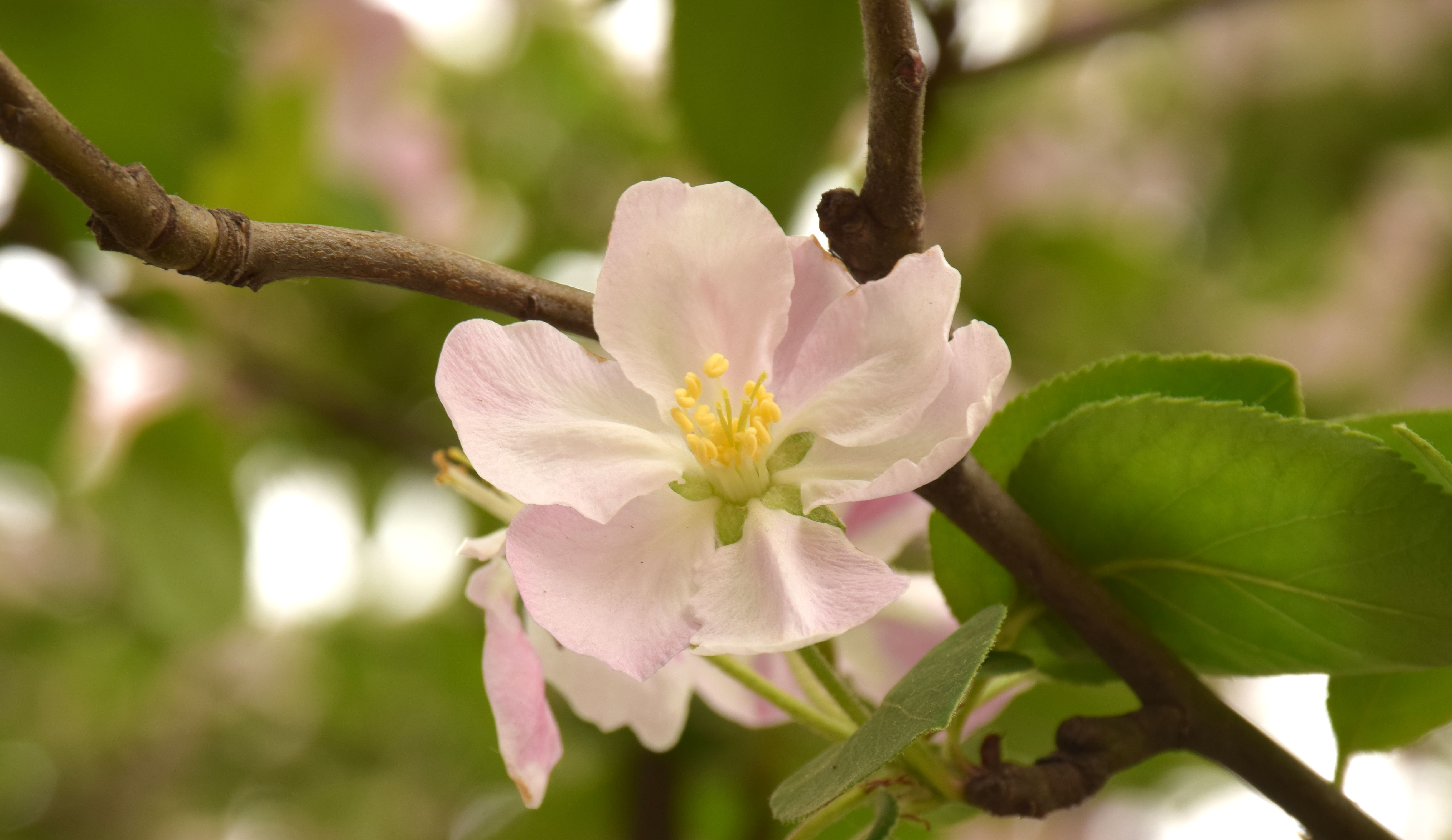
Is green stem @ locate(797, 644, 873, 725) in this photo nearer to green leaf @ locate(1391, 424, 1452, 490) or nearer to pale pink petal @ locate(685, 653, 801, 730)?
pale pink petal @ locate(685, 653, 801, 730)

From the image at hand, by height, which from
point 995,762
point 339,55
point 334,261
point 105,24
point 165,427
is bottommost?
point 995,762

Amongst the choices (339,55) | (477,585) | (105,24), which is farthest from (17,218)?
(477,585)

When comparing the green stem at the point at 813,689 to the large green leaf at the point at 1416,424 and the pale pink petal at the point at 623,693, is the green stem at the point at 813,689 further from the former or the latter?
the large green leaf at the point at 1416,424

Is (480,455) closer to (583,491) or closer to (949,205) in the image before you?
(583,491)

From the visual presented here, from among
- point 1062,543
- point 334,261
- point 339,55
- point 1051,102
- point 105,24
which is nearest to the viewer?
point 334,261

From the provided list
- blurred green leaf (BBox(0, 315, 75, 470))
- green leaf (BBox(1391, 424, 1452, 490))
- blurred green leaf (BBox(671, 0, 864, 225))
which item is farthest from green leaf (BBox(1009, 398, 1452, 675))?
blurred green leaf (BBox(0, 315, 75, 470))

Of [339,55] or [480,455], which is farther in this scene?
[339,55]

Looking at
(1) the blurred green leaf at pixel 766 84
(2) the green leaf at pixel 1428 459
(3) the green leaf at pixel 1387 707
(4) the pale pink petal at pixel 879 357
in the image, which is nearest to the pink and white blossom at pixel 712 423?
(4) the pale pink petal at pixel 879 357
